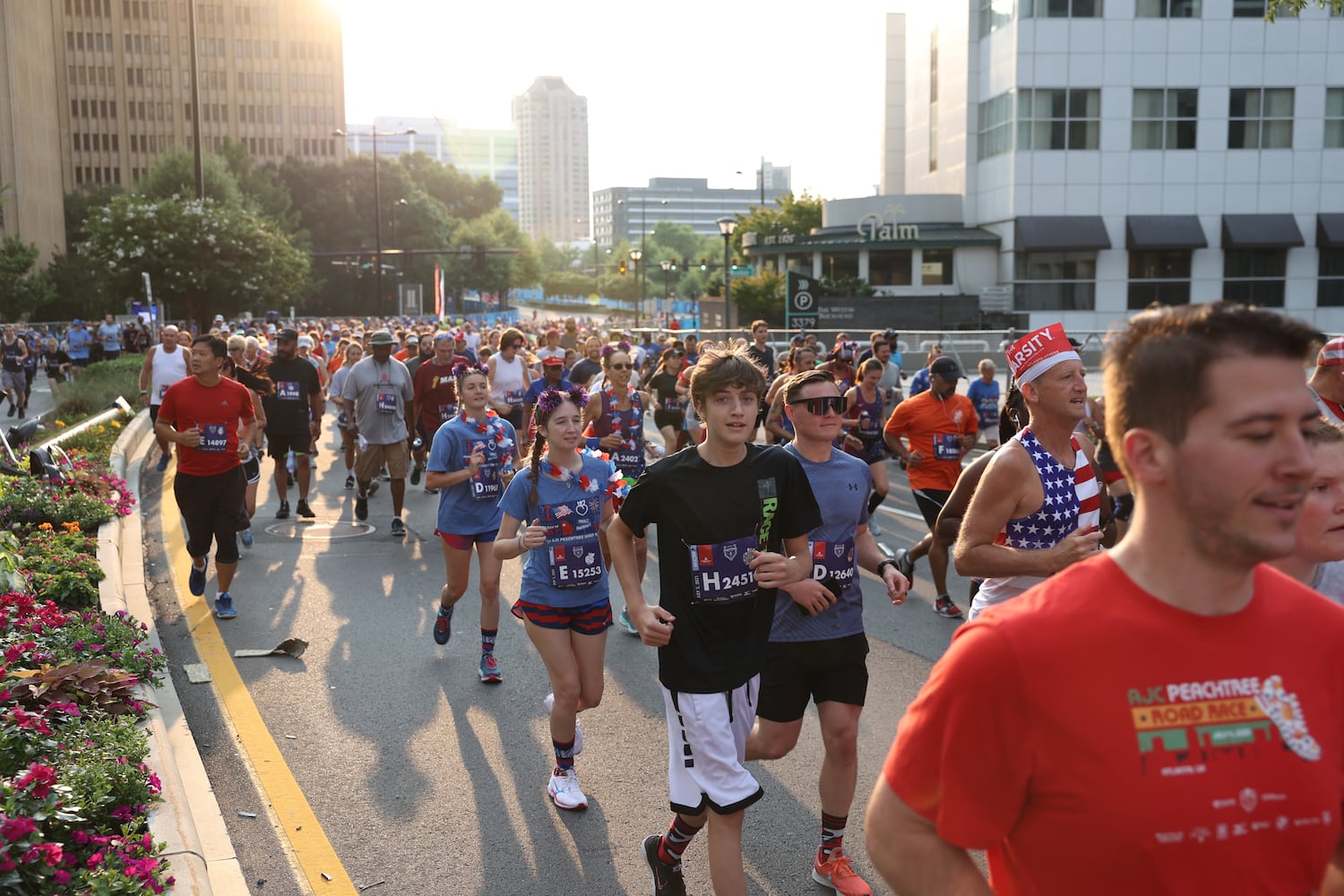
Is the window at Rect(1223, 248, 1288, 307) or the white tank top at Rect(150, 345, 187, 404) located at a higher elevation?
the window at Rect(1223, 248, 1288, 307)

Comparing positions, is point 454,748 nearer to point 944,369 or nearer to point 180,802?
point 180,802

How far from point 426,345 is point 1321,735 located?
15.5 metres

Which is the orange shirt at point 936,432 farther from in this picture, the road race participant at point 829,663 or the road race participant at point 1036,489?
the road race participant at point 1036,489

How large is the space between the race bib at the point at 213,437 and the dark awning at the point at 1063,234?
44.4 metres

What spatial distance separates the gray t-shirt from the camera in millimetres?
13047

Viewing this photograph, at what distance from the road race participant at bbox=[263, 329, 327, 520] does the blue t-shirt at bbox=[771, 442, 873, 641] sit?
373 inches

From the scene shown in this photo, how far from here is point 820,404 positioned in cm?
544

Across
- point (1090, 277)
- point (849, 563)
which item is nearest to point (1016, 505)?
point (849, 563)

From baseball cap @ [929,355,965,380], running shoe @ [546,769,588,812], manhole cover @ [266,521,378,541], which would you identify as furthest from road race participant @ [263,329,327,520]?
running shoe @ [546,769,588,812]

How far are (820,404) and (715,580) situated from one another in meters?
1.20

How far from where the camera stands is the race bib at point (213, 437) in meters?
9.29

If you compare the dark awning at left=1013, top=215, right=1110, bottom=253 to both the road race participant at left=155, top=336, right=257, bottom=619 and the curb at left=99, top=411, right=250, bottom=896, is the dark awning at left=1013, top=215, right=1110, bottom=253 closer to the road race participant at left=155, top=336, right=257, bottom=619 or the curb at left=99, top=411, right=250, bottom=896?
the road race participant at left=155, top=336, right=257, bottom=619

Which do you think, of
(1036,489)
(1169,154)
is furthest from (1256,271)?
(1036,489)

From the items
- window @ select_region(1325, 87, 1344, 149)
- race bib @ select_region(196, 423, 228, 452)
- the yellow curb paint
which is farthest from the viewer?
window @ select_region(1325, 87, 1344, 149)
